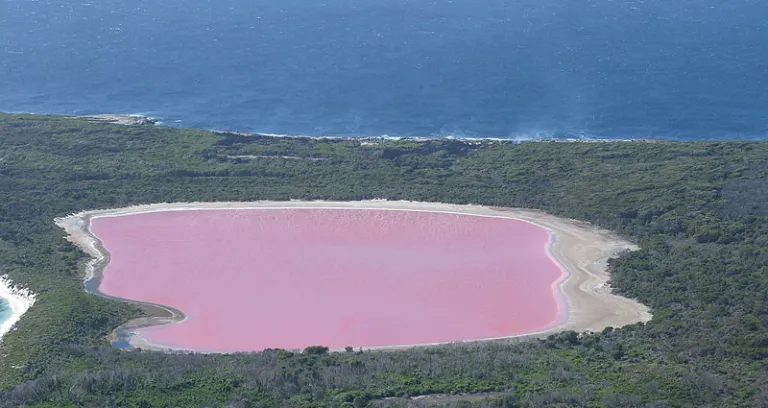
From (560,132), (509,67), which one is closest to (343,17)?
(509,67)

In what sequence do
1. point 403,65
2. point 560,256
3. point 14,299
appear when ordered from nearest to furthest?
point 14,299 → point 560,256 → point 403,65

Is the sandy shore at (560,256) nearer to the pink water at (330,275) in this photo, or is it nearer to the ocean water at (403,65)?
the pink water at (330,275)

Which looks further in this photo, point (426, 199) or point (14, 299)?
point (426, 199)

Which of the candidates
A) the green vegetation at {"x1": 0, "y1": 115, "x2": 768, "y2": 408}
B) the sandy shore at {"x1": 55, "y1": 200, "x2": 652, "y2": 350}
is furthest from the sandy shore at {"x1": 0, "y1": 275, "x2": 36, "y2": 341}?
the sandy shore at {"x1": 55, "y1": 200, "x2": 652, "y2": 350}

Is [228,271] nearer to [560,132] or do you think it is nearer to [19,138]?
[19,138]

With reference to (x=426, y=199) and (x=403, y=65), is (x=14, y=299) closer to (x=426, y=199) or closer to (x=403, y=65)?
(x=426, y=199)

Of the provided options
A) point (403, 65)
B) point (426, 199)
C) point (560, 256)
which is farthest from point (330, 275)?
point (403, 65)

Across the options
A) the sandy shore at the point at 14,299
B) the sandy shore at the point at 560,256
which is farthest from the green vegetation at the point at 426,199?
the sandy shore at the point at 560,256
